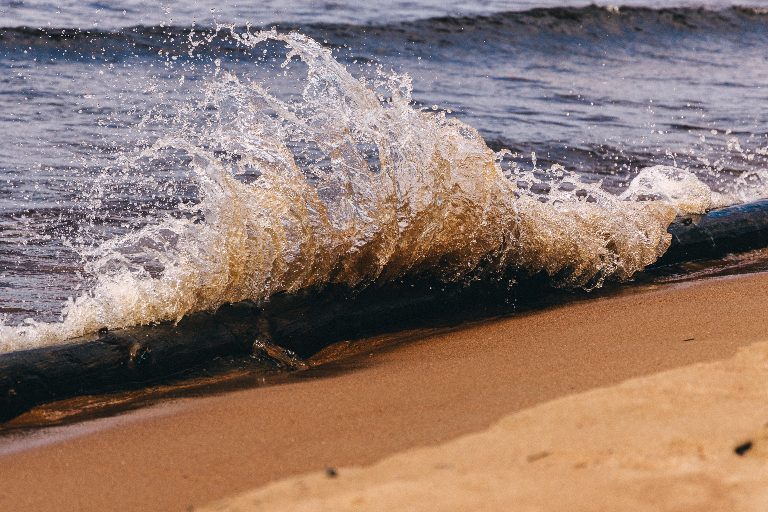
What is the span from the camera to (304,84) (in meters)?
9.73

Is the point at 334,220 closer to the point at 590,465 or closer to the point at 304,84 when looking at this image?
the point at 590,465

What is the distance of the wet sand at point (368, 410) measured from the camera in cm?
210

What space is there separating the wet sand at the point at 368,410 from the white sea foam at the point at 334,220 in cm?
48

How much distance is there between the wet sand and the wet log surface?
0.80ft

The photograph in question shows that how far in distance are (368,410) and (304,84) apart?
7.79 meters

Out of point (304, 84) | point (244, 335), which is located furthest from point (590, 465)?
point (304, 84)

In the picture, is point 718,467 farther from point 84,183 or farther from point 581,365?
point 84,183

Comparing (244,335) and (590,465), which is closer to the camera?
(590,465)

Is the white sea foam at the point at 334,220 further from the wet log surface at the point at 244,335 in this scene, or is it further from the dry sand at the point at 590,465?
the dry sand at the point at 590,465

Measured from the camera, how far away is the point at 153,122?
7.43 meters

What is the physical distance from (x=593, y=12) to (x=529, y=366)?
16.2 meters

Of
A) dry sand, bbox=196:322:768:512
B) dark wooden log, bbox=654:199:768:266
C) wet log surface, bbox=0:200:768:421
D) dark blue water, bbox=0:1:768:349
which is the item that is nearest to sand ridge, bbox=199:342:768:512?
dry sand, bbox=196:322:768:512

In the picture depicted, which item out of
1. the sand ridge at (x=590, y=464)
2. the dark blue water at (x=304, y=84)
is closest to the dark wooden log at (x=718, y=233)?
the dark blue water at (x=304, y=84)

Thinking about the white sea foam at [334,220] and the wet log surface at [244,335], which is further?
the white sea foam at [334,220]
